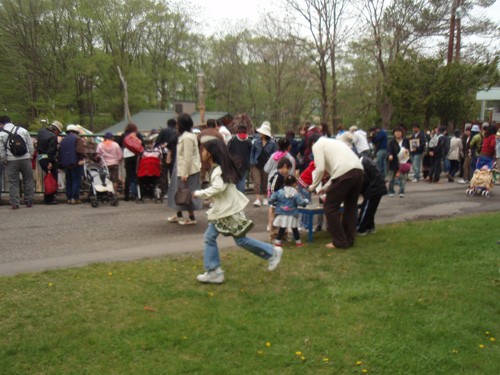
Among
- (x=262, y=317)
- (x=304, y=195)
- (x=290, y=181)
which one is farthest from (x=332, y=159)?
(x=262, y=317)

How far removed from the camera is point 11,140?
10.0 metres

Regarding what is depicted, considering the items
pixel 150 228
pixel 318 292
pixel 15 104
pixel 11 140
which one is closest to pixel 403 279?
pixel 318 292

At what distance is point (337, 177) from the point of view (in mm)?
7043

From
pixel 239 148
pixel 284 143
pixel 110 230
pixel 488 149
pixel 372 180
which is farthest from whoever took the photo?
pixel 488 149

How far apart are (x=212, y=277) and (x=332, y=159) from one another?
8.66 ft

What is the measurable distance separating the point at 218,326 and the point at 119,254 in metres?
3.02

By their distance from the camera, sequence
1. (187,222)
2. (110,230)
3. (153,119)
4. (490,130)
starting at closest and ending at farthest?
1. (110,230)
2. (187,222)
3. (490,130)
4. (153,119)

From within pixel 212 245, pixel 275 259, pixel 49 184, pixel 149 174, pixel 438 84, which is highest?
pixel 438 84

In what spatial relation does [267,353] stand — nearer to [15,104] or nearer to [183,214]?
[183,214]

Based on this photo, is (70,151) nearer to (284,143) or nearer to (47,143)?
(47,143)

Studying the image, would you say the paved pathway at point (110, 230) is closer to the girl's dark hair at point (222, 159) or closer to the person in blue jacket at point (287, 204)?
the person in blue jacket at point (287, 204)

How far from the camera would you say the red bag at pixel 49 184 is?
10922mm

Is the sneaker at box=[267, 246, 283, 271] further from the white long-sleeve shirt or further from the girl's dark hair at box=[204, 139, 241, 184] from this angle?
the white long-sleeve shirt

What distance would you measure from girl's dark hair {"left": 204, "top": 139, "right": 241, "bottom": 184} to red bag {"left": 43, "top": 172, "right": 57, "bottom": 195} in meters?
6.70
